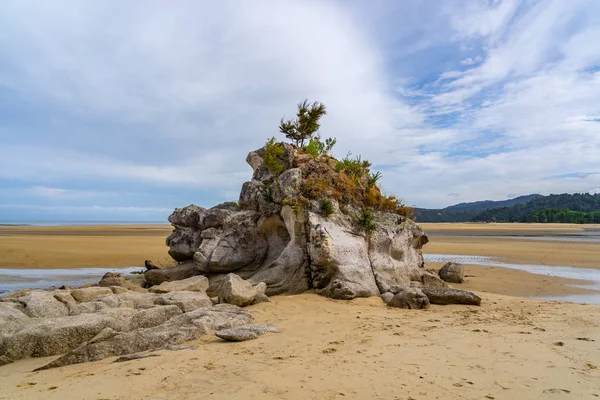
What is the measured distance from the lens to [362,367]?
5309 mm

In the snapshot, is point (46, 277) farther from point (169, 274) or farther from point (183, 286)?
point (183, 286)

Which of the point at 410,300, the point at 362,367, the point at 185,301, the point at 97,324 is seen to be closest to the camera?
the point at 362,367

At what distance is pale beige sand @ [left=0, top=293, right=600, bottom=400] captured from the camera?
4.55 m

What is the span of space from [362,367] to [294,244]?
7161 millimetres

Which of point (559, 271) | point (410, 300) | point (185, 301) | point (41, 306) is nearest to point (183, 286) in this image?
point (185, 301)

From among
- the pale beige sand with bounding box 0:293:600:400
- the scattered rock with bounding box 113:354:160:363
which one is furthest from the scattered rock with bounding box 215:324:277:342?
the scattered rock with bounding box 113:354:160:363

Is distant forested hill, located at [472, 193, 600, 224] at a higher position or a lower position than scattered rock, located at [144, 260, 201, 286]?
higher

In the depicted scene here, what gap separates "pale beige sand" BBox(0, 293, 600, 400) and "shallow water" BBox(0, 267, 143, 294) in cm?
1000

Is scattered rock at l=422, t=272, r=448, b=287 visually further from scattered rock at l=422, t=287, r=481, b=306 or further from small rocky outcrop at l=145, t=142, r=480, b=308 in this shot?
scattered rock at l=422, t=287, r=481, b=306

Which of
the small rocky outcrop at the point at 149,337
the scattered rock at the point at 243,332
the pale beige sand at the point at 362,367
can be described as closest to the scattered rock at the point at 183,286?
the small rocky outcrop at the point at 149,337

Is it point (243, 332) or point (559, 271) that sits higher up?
point (243, 332)

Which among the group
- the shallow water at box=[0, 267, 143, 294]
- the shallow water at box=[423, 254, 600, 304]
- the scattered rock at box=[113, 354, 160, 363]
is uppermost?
the scattered rock at box=[113, 354, 160, 363]

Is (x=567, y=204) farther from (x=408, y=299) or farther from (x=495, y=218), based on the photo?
(x=408, y=299)

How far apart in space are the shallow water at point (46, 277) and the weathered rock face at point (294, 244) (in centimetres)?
371
